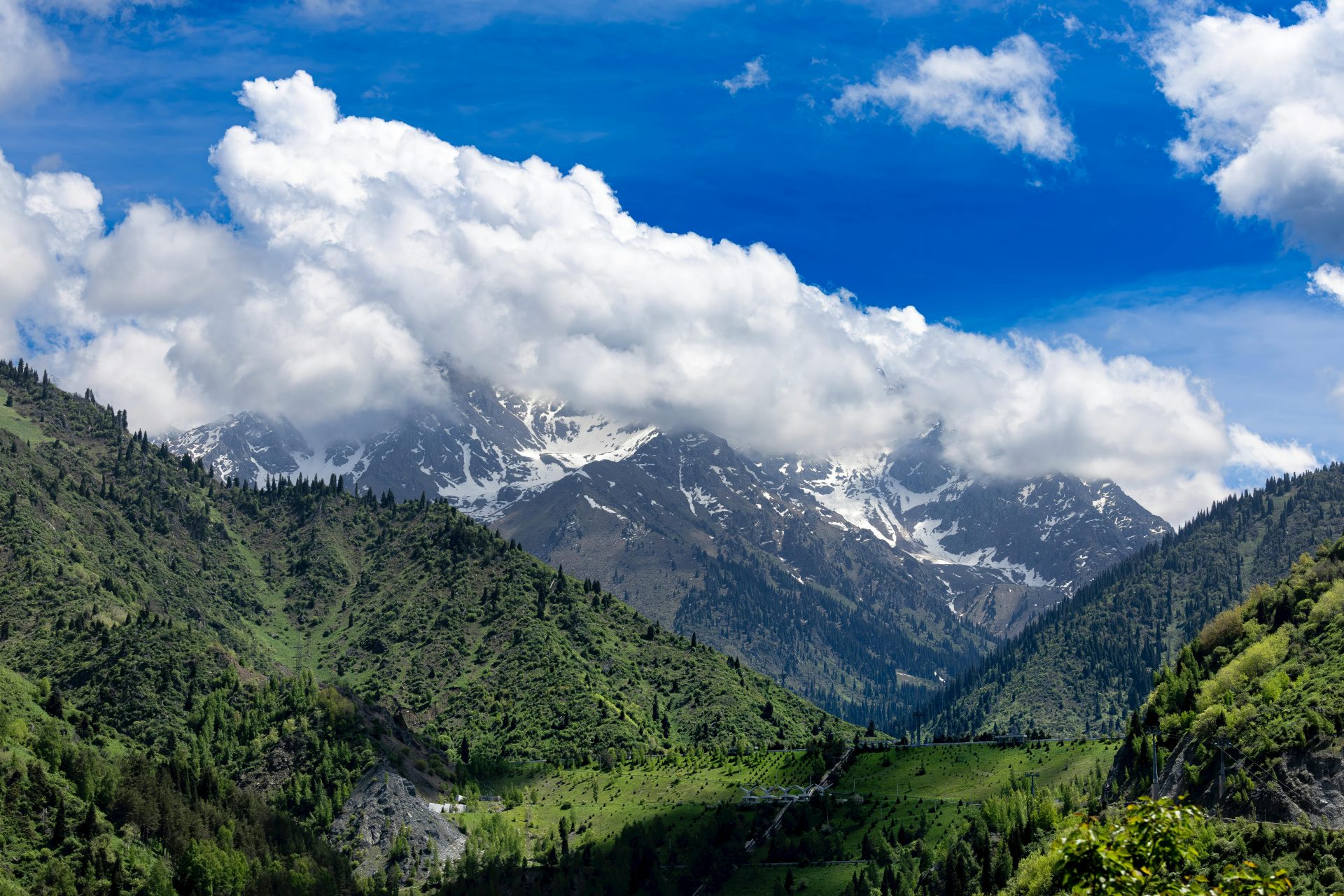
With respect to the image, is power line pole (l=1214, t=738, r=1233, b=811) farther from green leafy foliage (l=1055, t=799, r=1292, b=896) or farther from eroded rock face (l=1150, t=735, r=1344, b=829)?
green leafy foliage (l=1055, t=799, r=1292, b=896)

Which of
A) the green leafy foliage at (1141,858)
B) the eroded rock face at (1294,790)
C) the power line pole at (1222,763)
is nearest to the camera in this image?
the green leafy foliage at (1141,858)

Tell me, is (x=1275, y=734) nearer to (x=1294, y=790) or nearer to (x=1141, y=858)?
(x=1294, y=790)

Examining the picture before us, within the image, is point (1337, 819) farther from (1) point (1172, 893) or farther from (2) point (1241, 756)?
(1) point (1172, 893)

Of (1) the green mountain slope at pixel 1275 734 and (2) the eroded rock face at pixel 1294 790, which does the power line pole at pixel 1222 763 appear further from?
(2) the eroded rock face at pixel 1294 790

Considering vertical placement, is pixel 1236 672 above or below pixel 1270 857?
above

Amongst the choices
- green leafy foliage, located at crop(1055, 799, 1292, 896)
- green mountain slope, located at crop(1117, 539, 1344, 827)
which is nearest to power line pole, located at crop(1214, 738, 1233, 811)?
green mountain slope, located at crop(1117, 539, 1344, 827)

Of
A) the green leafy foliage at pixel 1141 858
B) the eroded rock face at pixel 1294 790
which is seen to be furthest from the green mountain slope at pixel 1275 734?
the green leafy foliage at pixel 1141 858

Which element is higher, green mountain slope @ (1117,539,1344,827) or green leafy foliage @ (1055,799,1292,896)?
green mountain slope @ (1117,539,1344,827)

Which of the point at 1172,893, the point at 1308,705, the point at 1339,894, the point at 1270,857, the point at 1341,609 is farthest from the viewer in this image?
the point at 1341,609

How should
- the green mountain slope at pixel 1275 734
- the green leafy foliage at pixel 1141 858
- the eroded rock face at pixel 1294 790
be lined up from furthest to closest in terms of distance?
the green mountain slope at pixel 1275 734 → the eroded rock face at pixel 1294 790 → the green leafy foliage at pixel 1141 858

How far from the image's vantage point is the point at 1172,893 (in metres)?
42.4

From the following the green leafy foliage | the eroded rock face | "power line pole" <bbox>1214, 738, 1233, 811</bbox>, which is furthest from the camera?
"power line pole" <bbox>1214, 738, 1233, 811</bbox>

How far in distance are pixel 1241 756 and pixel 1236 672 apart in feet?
120

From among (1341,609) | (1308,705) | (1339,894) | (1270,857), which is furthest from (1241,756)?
(1339,894)
